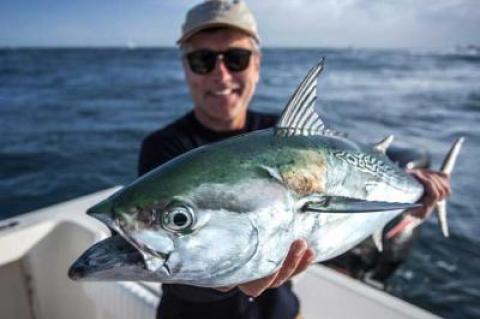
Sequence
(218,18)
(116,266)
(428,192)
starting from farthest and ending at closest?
(218,18) → (428,192) → (116,266)

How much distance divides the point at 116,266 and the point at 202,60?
1662mm

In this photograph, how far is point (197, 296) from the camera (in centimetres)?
190

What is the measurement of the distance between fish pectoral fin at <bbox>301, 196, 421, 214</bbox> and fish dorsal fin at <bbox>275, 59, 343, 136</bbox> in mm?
273

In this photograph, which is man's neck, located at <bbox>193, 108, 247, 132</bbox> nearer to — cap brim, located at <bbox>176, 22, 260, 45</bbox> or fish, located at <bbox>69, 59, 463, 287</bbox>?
cap brim, located at <bbox>176, 22, 260, 45</bbox>

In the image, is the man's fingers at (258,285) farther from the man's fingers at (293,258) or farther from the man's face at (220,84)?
the man's face at (220,84)

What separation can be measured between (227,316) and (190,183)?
1.15m

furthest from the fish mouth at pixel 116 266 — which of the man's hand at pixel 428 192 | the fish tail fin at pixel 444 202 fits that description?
the fish tail fin at pixel 444 202

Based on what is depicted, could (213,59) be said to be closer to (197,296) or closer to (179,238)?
(197,296)

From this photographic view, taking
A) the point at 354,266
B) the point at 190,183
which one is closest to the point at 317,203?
the point at 190,183

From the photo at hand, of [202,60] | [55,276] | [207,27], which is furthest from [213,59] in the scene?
[55,276]

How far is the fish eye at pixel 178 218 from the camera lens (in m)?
1.20

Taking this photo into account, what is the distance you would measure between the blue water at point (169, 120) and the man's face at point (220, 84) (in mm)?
4108

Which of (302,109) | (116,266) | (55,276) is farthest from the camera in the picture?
(55,276)

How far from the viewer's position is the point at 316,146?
1.58 metres
